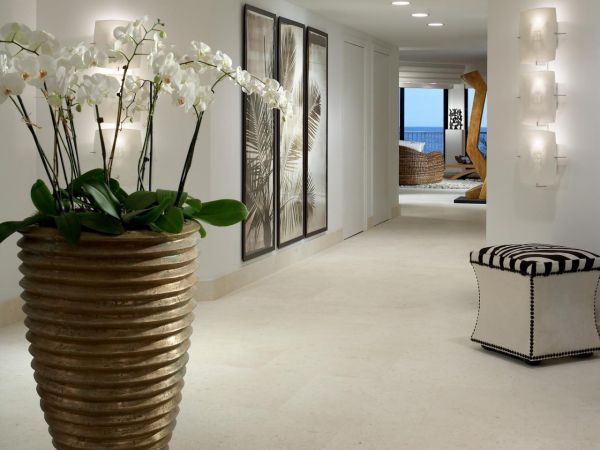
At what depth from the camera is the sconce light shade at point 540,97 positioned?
18.2 feet

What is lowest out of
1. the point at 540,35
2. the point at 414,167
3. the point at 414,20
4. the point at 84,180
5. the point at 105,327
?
the point at 414,167

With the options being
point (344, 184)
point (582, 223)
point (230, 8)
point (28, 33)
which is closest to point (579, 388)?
point (582, 223)

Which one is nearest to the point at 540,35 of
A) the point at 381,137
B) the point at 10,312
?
the point at 10,312

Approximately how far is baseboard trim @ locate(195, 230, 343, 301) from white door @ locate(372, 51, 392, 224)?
1908 millimetres

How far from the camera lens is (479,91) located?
13516mm

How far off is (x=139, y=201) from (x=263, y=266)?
5169 millimetres

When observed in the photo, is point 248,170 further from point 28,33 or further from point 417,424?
point 28,33

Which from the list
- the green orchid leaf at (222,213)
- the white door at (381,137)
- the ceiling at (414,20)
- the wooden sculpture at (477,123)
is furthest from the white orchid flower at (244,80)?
the wooden sculpture at (477,123)

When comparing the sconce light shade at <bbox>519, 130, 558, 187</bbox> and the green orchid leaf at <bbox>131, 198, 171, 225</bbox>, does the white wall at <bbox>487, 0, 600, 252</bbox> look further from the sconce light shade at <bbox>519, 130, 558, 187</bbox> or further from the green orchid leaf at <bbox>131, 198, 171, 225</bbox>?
the green orchid leaf at <bbox>131, 198, 171, 225</bbox>

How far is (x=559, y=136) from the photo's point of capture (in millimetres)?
5609

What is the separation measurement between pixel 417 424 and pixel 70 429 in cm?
184

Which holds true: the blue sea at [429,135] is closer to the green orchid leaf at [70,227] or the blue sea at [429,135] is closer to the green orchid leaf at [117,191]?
the green orchid leaf at [117,191]

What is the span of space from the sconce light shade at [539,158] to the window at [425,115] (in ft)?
54.2

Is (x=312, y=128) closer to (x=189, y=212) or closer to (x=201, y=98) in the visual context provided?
(x=189, y=212)
